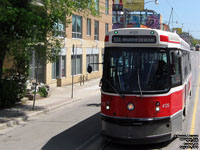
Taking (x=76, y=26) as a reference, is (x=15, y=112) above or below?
below

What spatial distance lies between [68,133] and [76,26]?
19.8 m

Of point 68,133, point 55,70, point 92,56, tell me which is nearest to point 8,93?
point 68,133

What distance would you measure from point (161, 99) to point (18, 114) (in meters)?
7.59

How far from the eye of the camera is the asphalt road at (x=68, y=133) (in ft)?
28.6

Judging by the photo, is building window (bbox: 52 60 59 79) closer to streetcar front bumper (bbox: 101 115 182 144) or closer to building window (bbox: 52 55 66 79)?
building window (bbox: 52 55 66 79)

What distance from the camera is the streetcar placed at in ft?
25.8

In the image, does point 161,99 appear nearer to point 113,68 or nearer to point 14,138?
point 113,68

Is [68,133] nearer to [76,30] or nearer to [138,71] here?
[138,71]

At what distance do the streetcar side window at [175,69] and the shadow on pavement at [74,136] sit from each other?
3.12 m

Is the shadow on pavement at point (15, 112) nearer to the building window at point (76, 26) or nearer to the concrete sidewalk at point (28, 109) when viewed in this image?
the concrete sidewalk at point (28, 109)

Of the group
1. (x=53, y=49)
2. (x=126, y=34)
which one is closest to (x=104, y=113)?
(x=126, y=34)

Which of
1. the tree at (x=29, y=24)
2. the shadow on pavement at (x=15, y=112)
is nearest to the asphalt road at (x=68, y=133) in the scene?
the shadow on pavement at (x=15, y=112)

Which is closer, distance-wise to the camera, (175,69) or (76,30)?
(175,69)

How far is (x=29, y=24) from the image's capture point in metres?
12.4
